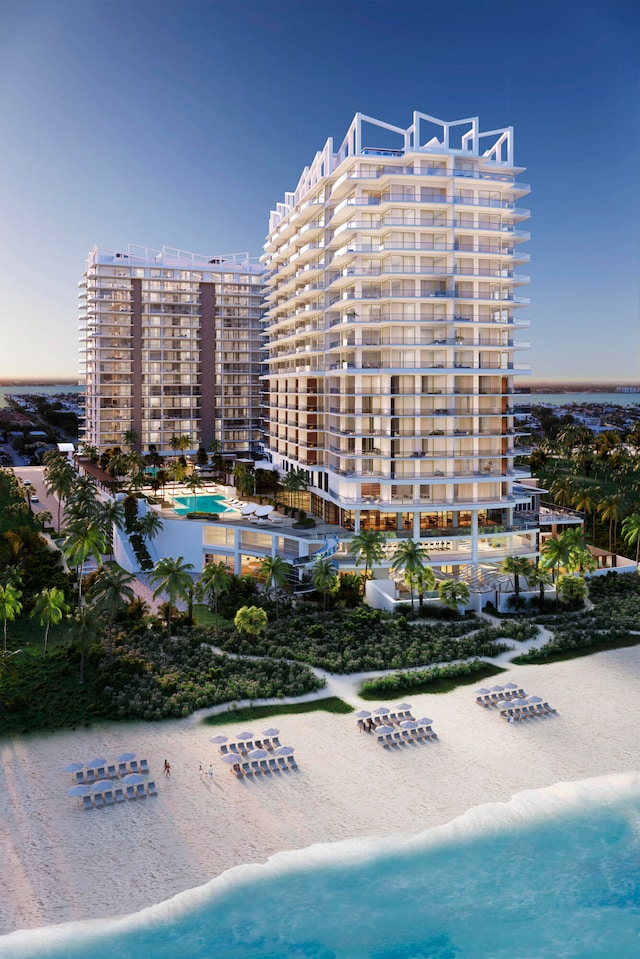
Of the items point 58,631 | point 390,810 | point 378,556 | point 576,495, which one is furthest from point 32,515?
point 390,810

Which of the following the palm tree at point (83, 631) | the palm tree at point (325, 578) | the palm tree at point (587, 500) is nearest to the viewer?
the palm tree at point (83, 631)

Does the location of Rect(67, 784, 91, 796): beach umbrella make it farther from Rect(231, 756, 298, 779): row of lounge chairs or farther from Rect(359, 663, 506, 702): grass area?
Rect(359, 663, 506, 702): grass area

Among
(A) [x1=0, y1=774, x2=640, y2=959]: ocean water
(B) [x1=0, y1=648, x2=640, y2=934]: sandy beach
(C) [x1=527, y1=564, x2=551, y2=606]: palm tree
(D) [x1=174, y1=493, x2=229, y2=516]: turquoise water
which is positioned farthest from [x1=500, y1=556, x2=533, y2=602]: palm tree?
(D) [x1=174, y1=493, x2=229, y2=516]: turquoise water

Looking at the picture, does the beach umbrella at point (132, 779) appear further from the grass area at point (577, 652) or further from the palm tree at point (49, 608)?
the grass area at point (577, 652)

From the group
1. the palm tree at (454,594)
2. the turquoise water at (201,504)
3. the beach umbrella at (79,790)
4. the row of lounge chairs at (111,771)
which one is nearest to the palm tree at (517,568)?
the palm tree at (454,594)

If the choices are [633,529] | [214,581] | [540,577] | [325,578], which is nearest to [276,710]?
[214,581]
